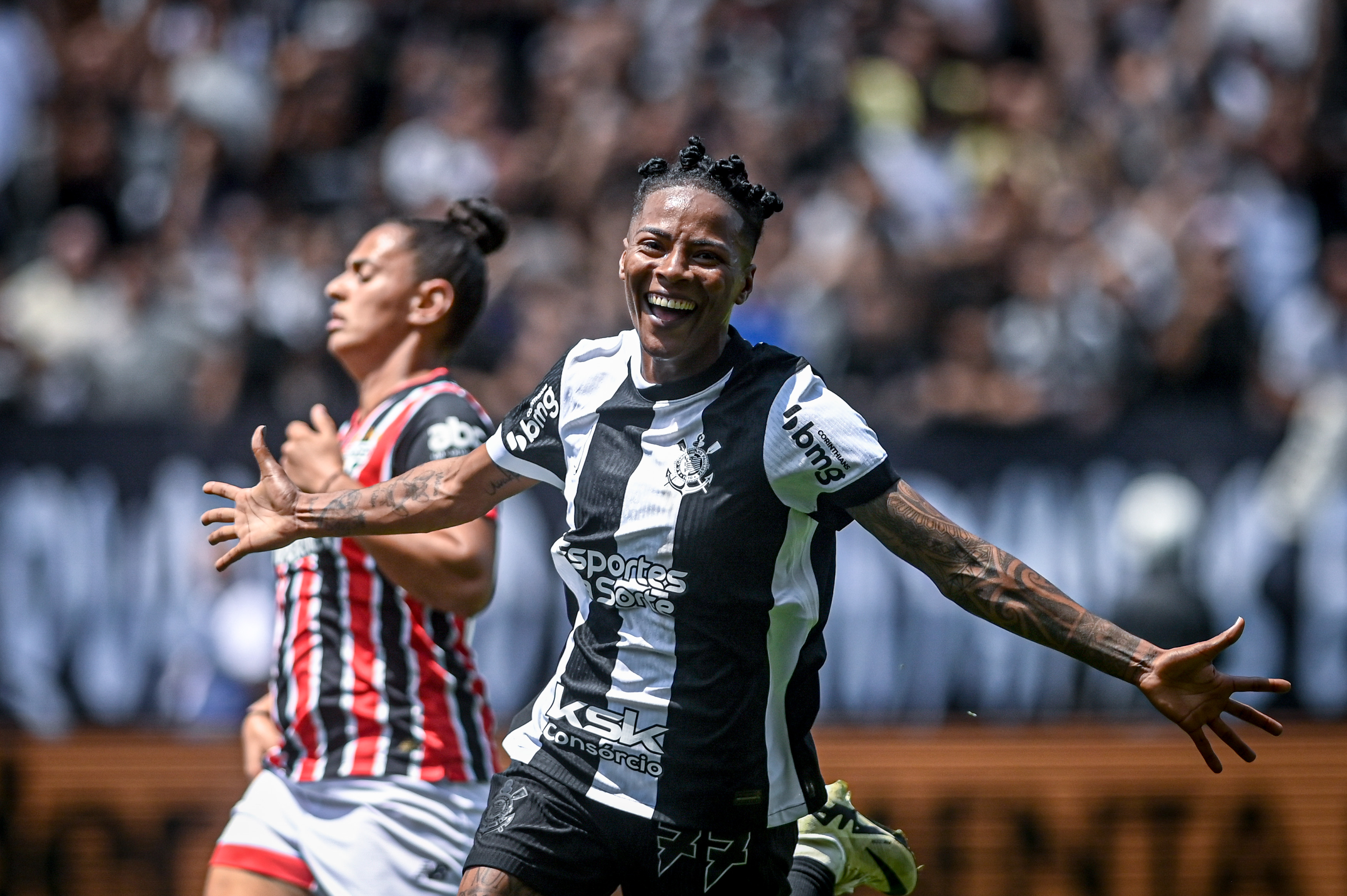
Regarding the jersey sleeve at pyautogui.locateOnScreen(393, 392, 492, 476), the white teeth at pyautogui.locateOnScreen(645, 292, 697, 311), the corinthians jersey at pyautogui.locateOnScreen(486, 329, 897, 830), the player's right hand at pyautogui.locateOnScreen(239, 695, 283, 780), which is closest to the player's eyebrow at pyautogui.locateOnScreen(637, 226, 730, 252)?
the white teeth at pyautogui.locateOnScreen(645, 292, 697, 311)

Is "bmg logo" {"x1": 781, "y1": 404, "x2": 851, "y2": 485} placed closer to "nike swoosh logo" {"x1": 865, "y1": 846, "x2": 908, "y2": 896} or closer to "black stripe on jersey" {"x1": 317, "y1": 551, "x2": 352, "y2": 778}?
"nike swoosh logo" {"x1": 865, "y1": 846, "x2": 908, "y2": 896}

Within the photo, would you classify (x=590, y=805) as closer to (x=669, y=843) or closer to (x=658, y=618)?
(x=669, y=843)

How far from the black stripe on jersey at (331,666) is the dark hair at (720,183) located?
1.61m

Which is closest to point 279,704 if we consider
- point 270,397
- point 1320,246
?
point 270,397

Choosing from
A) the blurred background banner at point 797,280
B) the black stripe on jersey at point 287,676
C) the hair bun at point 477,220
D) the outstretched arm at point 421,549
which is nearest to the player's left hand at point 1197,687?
the outstretched arm at point 421,549

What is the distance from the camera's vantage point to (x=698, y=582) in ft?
12.4

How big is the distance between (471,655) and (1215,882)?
4846mm

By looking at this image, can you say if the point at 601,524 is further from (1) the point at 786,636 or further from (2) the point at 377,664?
(2) the point at 377,664

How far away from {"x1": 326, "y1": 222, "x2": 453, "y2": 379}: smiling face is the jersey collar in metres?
1.48

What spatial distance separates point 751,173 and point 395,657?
22.5 ft

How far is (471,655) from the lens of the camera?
4.93 meters

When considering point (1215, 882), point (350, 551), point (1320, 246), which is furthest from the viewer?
point (1320, 246)

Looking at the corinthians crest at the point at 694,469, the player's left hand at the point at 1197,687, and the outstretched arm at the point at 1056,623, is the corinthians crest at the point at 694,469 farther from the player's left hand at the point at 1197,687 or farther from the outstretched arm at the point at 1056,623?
the player's left hand at the point at 1197,687

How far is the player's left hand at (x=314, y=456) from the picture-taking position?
177 inches
